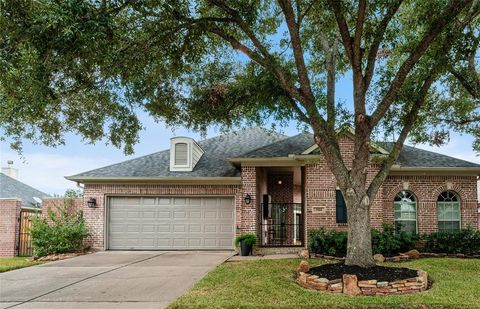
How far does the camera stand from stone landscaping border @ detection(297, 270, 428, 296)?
28.1ft

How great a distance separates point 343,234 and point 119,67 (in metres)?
8.58

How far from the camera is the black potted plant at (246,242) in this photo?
579 inches

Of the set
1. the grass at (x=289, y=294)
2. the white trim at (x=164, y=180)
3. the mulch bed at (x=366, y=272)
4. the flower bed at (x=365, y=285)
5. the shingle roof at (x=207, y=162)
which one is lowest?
the grass at (x=289, y=294)

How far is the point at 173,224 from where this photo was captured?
671 inches

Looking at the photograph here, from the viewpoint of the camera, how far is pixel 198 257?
14281 mm

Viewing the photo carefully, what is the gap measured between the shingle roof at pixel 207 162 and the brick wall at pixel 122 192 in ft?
1.55

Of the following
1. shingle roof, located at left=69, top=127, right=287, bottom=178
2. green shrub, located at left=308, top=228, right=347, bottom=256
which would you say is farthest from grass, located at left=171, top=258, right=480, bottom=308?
shingle roof, located at left=69, top=127, right=287, bottom=178

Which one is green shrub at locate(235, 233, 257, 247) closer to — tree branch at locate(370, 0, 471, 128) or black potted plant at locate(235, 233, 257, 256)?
black potted plant at locate(235, 233, 257, 256)

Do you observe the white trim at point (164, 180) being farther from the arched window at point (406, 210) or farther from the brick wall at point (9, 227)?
the arched window at point (406, 210)

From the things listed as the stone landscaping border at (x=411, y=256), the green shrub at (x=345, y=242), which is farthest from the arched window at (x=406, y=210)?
the stone landscaping border at (x=411, y=256)

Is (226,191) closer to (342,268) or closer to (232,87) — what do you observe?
(232,87)

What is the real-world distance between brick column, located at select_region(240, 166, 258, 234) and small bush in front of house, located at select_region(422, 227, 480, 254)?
5.90m

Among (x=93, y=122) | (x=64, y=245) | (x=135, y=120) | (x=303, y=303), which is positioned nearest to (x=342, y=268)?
(x=303, y=303)

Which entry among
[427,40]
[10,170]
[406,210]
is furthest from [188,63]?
[10,170]
